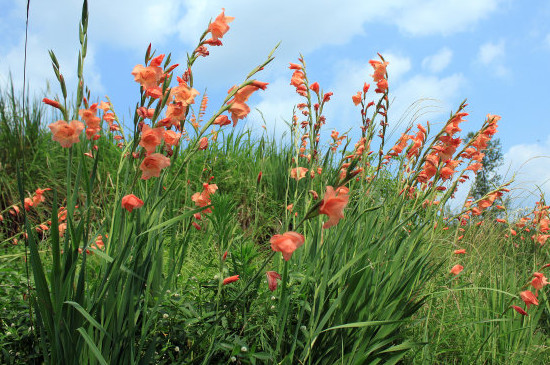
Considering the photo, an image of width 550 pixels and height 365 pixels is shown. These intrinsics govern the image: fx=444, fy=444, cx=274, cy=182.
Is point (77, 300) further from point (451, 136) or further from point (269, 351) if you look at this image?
point (451, 136)

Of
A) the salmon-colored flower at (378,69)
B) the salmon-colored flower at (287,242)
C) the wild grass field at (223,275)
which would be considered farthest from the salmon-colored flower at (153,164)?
the salmon-colored flower at (378,69)

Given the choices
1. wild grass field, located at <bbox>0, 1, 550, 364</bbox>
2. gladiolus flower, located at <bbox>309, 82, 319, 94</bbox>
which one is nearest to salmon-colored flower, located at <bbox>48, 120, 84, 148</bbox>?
wild grass field, located at <bbox>0, 1, 550, 364</bbox>

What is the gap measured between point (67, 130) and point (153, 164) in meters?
0.29

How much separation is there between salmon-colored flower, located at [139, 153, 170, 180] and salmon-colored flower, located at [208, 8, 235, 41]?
1.58 ft

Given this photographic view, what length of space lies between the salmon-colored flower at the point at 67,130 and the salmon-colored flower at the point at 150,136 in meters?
0.22

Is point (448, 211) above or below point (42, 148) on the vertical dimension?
below

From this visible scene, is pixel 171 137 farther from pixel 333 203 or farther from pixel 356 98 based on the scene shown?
pixel 356 98

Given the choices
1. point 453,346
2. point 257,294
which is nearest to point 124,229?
point 257,294

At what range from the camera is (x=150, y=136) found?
1340 mm

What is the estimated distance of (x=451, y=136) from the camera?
213 centimetres

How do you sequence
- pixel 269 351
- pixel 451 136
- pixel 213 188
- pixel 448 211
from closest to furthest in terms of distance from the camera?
1. pixel 269 351
2. pixel 213 188
3. pixel 451 136
4. pixel 448 211

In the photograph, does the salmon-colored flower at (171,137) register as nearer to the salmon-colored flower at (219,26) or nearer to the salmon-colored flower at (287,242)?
the salmon-colored flower at (219,26)

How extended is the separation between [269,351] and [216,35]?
118 cm

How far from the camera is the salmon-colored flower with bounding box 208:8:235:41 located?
1.52 meters
